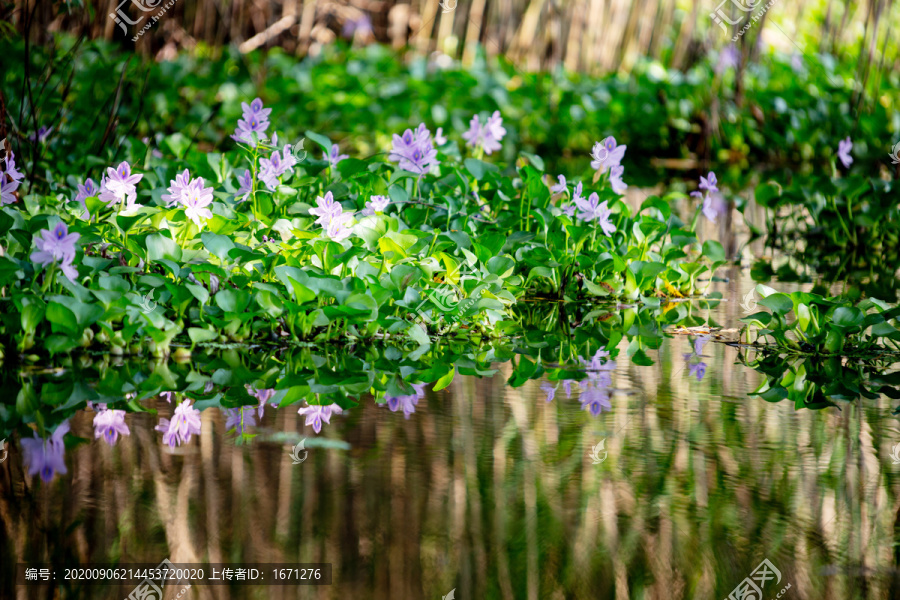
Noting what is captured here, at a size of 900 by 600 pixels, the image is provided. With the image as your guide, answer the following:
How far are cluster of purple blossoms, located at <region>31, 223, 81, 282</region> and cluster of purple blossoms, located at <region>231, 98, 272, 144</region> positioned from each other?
2.55 feet

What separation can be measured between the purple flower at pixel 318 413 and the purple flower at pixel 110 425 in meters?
0.32

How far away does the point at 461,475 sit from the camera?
1708 mm

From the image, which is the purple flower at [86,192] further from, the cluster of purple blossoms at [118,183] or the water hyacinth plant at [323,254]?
the cluster of purple blossoms at [118,183]

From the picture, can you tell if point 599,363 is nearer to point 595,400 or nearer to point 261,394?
point 595,400

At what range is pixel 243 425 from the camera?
1.93 metres

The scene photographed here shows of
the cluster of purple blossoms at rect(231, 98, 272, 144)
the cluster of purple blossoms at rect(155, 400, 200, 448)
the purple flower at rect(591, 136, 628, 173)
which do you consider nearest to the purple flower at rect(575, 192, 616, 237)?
the purple flower at rect(591, 136, 628, 173)

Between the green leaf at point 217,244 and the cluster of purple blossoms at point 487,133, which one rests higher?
the cluster of purple blossoms at point 487,133

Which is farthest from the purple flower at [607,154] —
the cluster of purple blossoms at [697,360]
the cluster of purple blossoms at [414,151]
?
the cluster of purple blossoms at [697,360]

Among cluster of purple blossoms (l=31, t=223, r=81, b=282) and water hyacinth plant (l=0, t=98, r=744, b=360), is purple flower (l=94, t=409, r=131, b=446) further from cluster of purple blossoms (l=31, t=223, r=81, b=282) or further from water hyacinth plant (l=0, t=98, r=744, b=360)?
cluster of purple blossoms (l=31, t=223, r=81, b=282)

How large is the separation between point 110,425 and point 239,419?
23 centimetres

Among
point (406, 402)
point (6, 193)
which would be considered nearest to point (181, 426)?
point (406, 402)

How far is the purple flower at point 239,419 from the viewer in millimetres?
1914

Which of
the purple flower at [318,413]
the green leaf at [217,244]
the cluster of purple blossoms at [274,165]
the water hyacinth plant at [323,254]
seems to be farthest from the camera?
the cluster of purple blossoms at [274,165]

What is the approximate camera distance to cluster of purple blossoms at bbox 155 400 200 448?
6.03 ft
